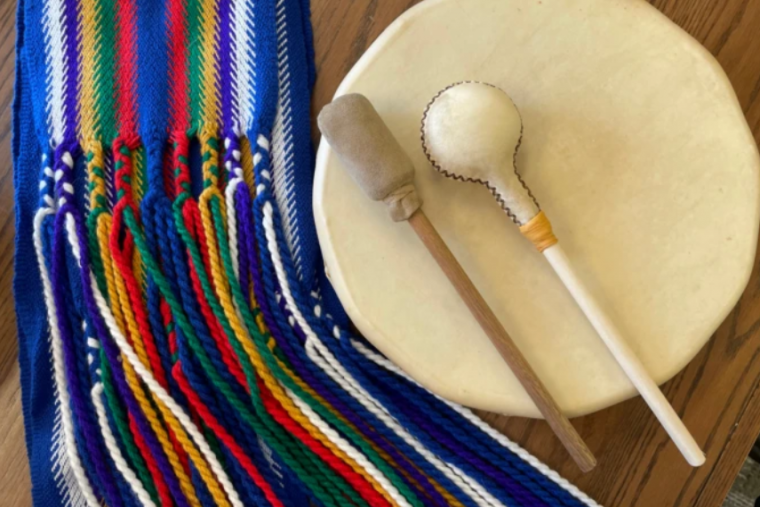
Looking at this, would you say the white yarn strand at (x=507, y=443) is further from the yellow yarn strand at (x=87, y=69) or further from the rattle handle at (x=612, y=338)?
the yellow yarn strand at (x=87, y=69)

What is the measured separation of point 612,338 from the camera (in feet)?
1.77

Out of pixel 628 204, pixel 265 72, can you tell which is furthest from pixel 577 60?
pixel 265 72

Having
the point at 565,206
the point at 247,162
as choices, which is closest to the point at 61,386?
the point at 247,162

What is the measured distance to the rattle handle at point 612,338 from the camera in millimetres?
540

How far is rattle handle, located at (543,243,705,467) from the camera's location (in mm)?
540

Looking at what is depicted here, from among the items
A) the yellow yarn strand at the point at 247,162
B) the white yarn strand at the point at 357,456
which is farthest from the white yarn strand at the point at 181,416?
the yellow yarn strand at the point at 247,162

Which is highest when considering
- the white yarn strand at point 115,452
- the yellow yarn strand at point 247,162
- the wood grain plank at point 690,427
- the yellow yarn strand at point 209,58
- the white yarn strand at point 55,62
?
the white yarn strand at point 55,62

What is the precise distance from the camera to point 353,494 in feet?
2.16

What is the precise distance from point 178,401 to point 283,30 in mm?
466

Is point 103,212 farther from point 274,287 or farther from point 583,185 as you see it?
point 583,185

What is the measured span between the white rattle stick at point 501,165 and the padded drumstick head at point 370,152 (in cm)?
4

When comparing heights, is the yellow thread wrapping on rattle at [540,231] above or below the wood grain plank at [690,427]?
above

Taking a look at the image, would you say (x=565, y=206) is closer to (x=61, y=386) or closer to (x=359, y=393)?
(x=359, y=393)

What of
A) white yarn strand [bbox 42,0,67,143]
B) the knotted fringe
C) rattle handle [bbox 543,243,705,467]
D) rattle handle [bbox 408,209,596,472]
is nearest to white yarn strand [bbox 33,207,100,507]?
the knotted fringe
